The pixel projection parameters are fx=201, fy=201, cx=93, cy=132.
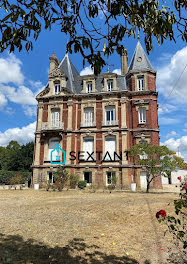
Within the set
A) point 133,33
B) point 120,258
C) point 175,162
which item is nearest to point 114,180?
point 175,162

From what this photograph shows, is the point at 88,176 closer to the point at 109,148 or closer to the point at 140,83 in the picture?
the point at 109,148

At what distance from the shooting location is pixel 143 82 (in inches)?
896

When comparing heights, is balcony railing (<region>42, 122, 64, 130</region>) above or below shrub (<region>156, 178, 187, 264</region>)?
above

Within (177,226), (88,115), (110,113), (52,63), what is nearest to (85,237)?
(177,226)

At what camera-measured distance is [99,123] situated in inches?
892

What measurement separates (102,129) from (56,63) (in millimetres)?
11587

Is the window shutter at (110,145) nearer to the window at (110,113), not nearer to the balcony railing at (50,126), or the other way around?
the window at (110,113)

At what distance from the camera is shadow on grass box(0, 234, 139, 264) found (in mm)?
3770

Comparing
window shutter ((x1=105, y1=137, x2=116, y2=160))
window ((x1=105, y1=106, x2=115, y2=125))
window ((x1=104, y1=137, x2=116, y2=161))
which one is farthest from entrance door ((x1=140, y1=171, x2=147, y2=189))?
window ((x1=105, y1=106, x2=115, y2=125))

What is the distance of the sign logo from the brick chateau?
0.38 ft

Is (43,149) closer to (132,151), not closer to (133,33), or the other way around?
(132,151)

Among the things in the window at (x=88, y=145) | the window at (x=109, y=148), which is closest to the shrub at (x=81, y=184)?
the window at (x=88, y=145)

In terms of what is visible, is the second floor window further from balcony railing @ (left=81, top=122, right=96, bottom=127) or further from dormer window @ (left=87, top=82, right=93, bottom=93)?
balcony railing @ (left=81, top=122, right=96, bottom=127)

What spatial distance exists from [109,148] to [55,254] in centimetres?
1813
